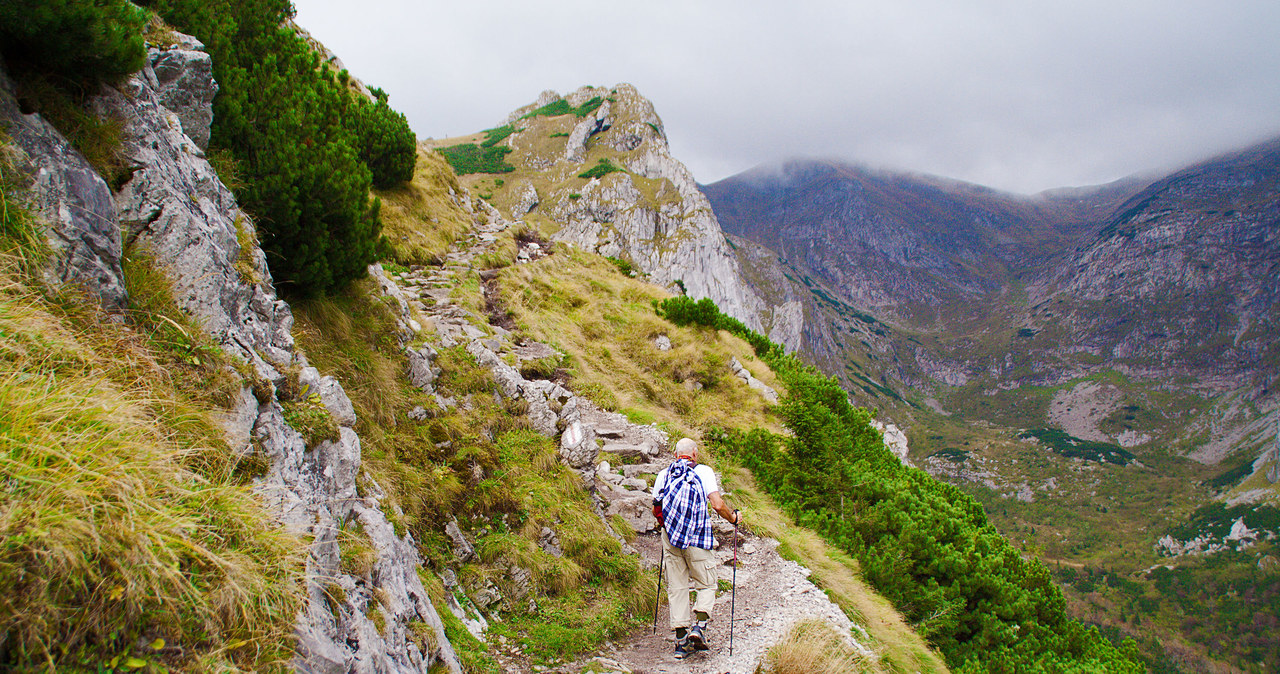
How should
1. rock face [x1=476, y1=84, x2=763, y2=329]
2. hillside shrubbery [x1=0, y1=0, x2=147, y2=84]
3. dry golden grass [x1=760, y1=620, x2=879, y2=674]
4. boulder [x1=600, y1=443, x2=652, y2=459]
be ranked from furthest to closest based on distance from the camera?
rock face [x1=476, y1=84, x2=763, y2=329], boulder [x1=600, y1=443, x2=652, y2=459], dry golden grass [x1=760, y1=620, x2=879, y2=674], hillside shrubbery [x1=0, y1=0, x2=147, y2=84]

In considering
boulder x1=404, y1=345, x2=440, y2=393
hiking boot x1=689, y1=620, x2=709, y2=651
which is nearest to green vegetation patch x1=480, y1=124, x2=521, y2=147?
boulder x1=404, y1=345, x2=440, y2=393

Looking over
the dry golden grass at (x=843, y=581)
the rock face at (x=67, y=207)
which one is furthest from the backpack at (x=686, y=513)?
the rock face at (x=67, y=207)

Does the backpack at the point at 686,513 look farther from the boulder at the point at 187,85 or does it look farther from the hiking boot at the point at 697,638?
the boulder at the point at 187,85

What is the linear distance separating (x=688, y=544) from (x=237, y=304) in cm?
478

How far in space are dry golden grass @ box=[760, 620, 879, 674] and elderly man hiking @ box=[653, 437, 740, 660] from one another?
79 cm

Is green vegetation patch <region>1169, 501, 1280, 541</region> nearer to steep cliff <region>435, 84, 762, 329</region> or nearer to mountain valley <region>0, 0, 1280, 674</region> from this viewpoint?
steep cliff <region>435, 84, 762, 329</region>

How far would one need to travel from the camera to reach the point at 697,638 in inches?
222

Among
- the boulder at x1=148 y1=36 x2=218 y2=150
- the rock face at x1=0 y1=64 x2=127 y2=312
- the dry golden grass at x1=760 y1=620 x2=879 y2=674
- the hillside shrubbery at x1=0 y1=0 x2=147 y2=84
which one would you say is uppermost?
the boulder at x1=148 y1=36 x2=218 y2=150

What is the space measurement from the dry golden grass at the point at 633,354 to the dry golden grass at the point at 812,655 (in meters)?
7.09

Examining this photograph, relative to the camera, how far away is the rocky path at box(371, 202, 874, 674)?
5.71 meters

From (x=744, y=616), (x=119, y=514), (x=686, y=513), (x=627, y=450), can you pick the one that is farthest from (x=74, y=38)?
(x=627, y=450)

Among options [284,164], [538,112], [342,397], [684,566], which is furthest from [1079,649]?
[538,112]

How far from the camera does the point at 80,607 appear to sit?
2012 millimetres

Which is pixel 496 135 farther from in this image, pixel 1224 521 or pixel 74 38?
pixel 1224 521
